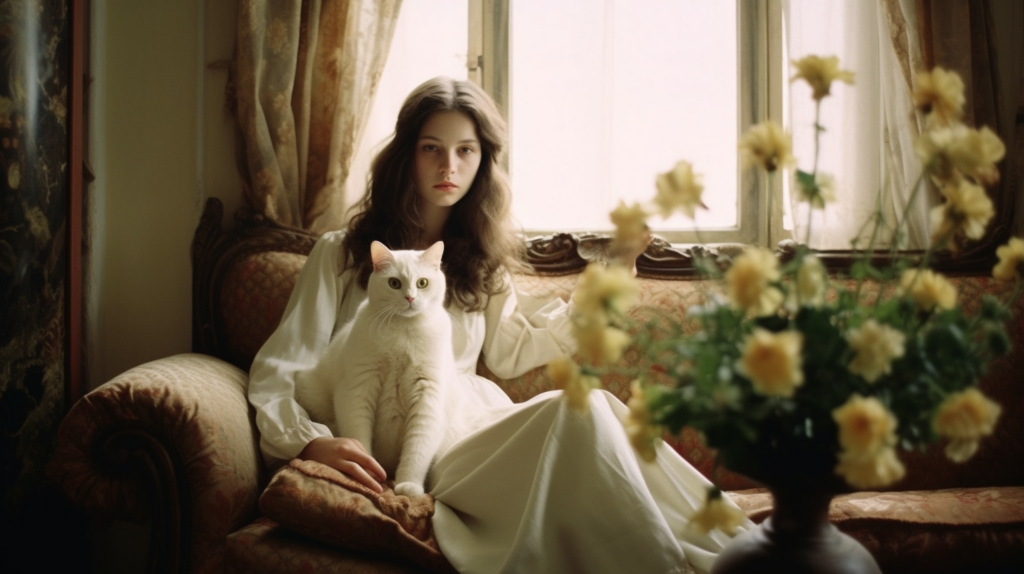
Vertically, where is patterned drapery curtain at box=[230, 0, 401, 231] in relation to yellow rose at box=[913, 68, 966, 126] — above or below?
above

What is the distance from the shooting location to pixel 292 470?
1470mm

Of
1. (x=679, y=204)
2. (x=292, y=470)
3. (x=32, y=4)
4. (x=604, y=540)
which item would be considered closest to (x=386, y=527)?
(x=292, y=470)

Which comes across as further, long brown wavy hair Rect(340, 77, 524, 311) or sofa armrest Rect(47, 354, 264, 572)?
long brown wavy hair Rect(340, 77, 524, 311)

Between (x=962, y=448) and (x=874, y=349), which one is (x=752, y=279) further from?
(x=962, y=448)

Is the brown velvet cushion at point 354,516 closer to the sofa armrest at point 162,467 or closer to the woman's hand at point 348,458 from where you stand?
the woman's hand at point 348,458

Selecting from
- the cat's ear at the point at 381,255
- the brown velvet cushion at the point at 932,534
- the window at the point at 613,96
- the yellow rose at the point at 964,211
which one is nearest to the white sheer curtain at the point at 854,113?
the window at the point at 613,96

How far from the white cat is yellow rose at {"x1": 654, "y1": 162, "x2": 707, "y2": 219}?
1.00m

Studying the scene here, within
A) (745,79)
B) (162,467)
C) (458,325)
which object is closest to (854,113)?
(745,79)

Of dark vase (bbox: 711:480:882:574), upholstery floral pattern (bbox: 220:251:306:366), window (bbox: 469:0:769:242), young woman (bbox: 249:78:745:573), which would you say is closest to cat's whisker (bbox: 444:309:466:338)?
young woman (bbox: 249:78:745:573)

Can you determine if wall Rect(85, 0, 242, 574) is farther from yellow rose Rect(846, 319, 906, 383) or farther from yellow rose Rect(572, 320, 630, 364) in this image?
yellow rose Rect(846, 319, 906, 383)

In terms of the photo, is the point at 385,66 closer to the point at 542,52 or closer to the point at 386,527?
the point at 542,52

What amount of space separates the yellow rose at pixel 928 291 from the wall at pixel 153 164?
2.18m

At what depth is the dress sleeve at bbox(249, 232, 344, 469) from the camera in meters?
1.66

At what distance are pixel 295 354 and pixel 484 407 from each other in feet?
1.62
